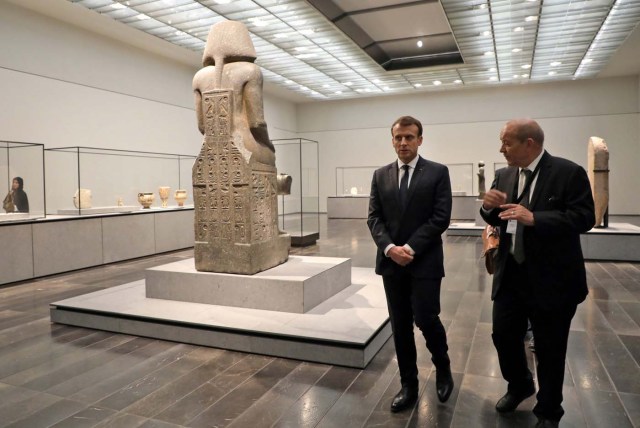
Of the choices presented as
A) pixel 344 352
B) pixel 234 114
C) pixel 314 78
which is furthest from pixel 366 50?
pixel 344 352

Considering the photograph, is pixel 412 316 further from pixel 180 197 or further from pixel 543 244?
pixel 180 197

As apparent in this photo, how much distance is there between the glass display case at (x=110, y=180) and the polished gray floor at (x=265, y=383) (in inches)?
179

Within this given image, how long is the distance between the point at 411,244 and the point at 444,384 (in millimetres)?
936

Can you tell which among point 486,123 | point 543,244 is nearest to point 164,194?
point 543,244

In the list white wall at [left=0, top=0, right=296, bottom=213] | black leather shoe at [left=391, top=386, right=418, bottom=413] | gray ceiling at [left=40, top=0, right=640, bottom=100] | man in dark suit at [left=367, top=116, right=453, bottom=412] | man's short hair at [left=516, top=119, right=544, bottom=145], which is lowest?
black leather shoe at [left=391, top=386, right=418, bottom=413]

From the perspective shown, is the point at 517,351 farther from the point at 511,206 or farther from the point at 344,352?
the point at 344,352

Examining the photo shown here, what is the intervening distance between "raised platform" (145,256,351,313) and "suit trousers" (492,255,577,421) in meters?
2.19

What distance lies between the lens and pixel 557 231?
2387 mm

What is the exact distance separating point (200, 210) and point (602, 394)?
3.92 m

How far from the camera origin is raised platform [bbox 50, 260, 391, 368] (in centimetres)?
377

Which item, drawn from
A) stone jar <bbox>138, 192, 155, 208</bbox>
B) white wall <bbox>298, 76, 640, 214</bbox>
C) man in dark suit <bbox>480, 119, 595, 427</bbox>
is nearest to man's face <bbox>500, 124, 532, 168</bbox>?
man in dark suit <bbox>480, 119, 595, 427</bbox>

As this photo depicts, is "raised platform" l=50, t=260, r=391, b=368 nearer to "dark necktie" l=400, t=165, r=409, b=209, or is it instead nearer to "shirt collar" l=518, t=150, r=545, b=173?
"dark necktie" l=400, t=165, r=409, b=209

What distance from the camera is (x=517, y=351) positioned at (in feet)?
9.16

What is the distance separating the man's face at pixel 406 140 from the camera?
2852 mm
